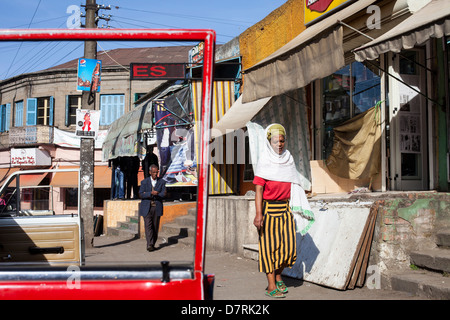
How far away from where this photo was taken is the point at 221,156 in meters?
13.1

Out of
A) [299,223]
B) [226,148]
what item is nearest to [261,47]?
[226,148]

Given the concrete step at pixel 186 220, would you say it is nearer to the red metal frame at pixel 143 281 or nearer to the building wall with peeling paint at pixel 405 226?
the building wall with peeling paint at pixel 405 226

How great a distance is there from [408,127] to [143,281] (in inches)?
260

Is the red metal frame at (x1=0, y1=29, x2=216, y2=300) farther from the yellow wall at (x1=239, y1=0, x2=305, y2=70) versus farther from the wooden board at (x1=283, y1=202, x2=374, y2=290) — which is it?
the yellow wall at (x1=239, y1=0, x2=305, y2=70)

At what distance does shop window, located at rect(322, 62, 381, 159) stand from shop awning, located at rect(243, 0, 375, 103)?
1.21 meters

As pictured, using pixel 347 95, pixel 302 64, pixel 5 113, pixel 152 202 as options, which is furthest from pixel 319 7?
pixel 5 113

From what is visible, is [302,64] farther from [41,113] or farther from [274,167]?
[41,113]

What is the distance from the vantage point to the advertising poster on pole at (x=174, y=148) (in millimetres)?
13164

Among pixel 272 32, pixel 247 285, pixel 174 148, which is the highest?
pixel 272 32

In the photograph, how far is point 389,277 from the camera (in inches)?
232

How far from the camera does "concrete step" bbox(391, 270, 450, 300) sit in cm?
509

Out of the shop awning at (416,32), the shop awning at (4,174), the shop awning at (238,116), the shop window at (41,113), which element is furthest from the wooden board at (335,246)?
the shop window at (41,113)

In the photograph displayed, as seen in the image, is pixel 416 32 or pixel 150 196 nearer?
pixel 416 32

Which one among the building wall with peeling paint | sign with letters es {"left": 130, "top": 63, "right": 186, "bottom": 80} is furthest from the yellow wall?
A: sign with letters es {"left": 130, "top": 63, "right": 186, "bottom": 80}
